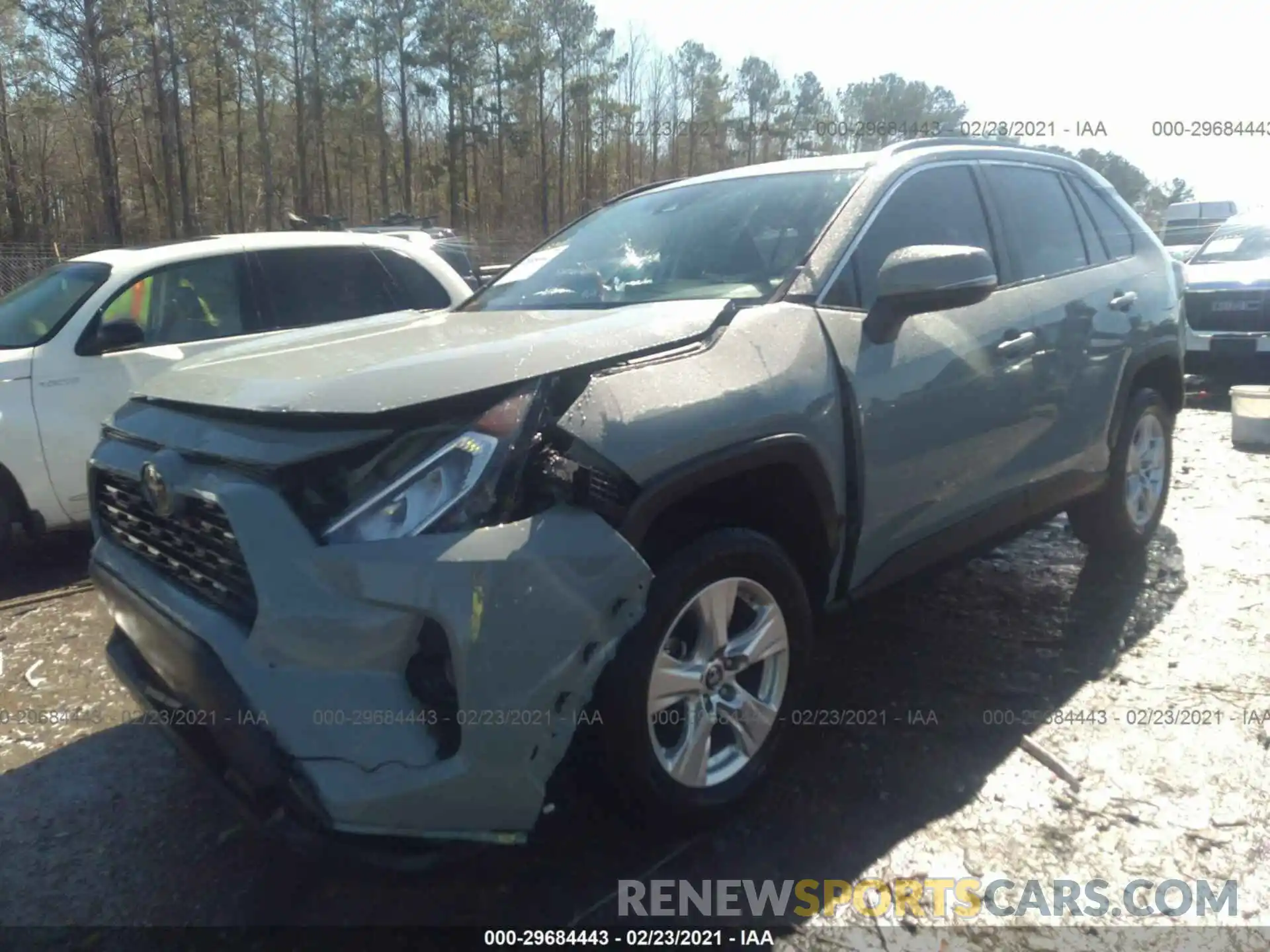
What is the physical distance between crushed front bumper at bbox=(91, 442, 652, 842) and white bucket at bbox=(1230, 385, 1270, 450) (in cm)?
707

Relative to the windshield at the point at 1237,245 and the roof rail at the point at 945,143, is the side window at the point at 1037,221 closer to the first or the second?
the roof rail at the point at 945,143

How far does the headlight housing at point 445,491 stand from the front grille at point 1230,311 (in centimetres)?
974

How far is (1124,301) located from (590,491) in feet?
10.5

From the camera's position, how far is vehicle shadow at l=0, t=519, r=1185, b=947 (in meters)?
2.43

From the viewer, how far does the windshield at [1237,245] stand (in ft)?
35.6

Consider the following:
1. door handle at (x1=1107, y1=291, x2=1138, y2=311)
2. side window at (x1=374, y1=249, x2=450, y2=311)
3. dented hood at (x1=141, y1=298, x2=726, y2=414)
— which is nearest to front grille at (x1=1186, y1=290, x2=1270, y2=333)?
door handle at (x1=1107, y1=291, x2=1138, y2=311)

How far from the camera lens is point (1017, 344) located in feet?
11.7

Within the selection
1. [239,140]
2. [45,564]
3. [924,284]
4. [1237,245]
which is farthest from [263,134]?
[924,284]

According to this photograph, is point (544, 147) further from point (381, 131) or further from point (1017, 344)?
point (1017, 344)

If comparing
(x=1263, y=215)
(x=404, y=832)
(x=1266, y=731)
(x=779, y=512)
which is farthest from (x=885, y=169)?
(x=1263, y=215)

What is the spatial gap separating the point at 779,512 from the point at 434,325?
127cm

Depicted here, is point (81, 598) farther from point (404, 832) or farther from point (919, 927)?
point (919, 927)

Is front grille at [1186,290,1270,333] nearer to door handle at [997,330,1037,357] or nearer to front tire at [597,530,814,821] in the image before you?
door handle at [997,330,1037,357]

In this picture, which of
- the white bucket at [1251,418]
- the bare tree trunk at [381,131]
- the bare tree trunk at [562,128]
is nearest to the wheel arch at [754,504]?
the white bucket at [1251,418]
